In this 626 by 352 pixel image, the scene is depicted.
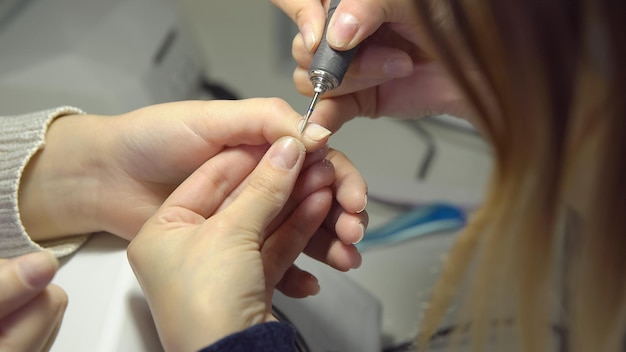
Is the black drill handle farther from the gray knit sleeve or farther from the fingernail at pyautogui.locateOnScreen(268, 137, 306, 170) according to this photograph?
the gray knit sleeve

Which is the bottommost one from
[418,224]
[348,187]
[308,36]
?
[418,224]

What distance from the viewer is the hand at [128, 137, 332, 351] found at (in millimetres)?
340

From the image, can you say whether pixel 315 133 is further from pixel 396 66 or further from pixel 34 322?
pixel 34 322

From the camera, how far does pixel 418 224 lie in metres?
0.75

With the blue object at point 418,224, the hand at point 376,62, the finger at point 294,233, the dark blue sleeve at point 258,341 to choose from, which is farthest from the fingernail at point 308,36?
the blue object at point 418,224

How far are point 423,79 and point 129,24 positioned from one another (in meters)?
0.39

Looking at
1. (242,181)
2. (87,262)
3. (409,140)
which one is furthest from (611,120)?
(409,140)

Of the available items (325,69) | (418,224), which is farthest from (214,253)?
(418,224)

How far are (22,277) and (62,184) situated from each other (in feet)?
0.54

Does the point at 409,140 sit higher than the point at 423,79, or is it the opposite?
the point at 423,79

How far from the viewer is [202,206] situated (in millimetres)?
439

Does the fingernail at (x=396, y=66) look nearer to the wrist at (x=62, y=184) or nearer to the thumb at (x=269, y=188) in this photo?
the thumb at (x=269, y=188)

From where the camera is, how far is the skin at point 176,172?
45cm

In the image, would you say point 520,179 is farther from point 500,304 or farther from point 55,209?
point 55,209
